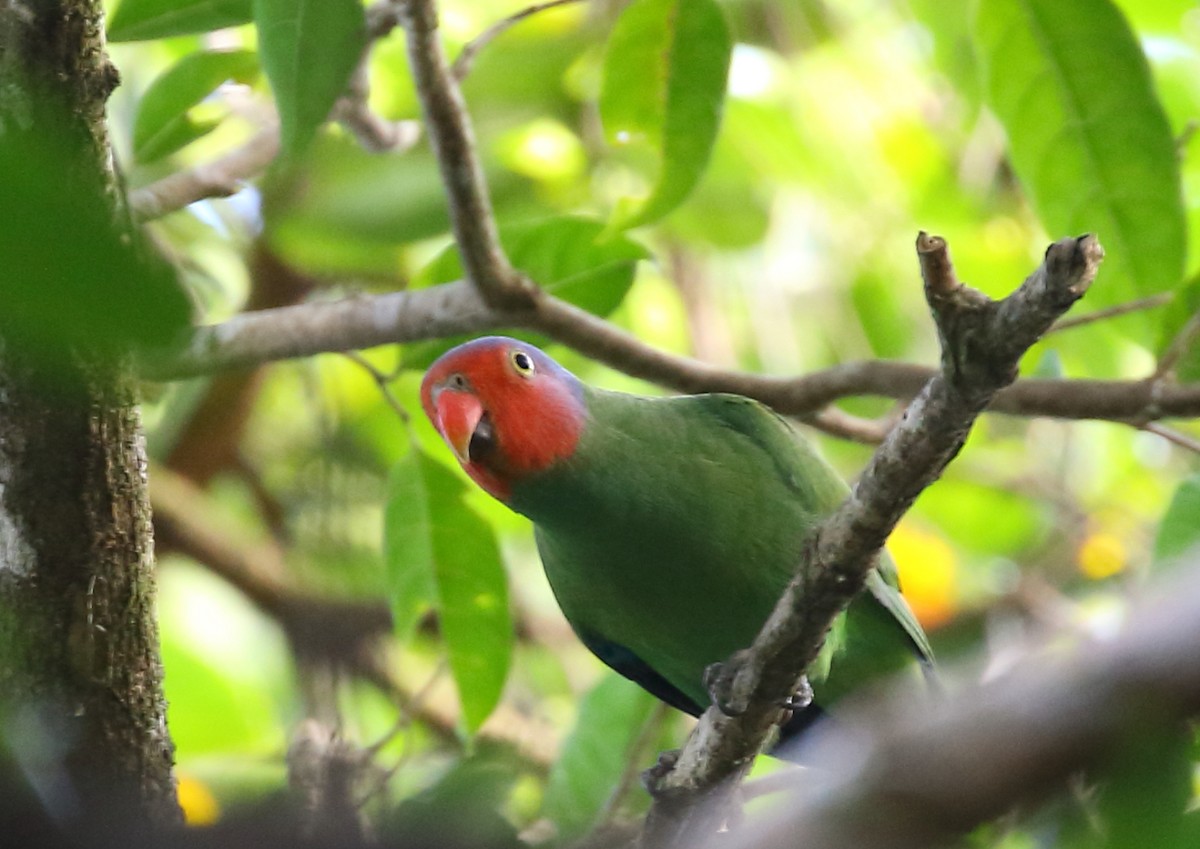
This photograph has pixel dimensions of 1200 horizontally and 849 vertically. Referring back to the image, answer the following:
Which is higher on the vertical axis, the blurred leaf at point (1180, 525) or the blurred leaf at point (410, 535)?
the blurred leaf at point (410, 535)

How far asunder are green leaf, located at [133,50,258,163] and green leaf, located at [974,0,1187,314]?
60.1 inches

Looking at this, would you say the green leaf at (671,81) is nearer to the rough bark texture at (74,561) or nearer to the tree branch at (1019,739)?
the rough bark texture at (74,561)

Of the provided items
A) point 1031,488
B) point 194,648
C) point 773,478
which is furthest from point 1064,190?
point 194,648

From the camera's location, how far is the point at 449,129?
2.20 m

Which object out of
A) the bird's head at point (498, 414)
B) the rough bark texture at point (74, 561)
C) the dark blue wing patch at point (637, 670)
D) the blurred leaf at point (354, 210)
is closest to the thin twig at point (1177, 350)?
the bird's head at point (498, 414)

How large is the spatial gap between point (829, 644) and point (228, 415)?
95.7 inches

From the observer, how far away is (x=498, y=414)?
2.33 meters

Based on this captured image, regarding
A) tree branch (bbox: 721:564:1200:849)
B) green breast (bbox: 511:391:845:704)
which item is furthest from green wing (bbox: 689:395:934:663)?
tree branch (bbox: 721:564:1200:849)

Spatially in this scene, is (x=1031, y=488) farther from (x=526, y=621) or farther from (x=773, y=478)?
(x=773, y=478)

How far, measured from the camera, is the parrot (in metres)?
2.35

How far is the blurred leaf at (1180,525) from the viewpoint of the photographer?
2.46m

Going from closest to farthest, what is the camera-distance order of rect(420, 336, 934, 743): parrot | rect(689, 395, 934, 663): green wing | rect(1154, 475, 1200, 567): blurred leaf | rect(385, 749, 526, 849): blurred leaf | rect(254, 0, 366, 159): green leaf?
rect(385, 749, 526, 849): blurred leaf, rect(254, 0, 366, 159): green leaf, rect(420, 336, 934, 743): parrot, rect(1154, 475, 1200, 567): blurred leaf, rect(689, 395, 934, 663): green wing

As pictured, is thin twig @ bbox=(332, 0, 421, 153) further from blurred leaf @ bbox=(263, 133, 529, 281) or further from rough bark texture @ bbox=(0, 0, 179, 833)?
rough bark texture @ bbox=(0, 0, 179, 833)

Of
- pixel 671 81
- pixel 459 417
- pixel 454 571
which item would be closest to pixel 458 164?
pixel 459 417
